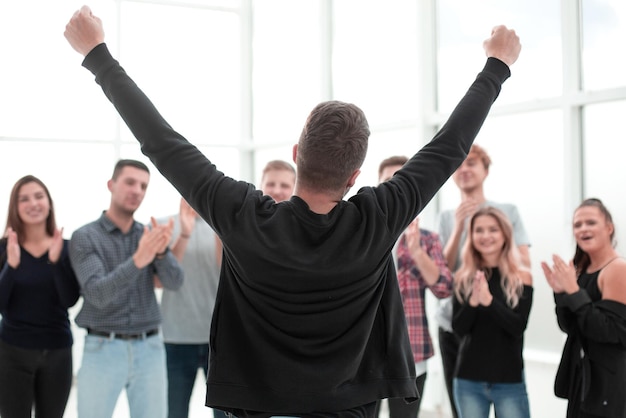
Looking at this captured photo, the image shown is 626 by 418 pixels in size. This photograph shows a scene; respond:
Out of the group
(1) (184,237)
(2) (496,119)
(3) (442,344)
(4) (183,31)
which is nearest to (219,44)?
(4) (183,31)

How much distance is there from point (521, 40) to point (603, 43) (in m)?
0.63

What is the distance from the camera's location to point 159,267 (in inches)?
134

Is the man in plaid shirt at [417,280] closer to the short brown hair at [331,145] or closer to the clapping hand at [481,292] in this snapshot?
the clapping hand at [481,292]

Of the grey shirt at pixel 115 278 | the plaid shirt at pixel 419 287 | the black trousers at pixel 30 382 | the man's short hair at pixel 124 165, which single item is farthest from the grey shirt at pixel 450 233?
the black trousers at pixel 30 382

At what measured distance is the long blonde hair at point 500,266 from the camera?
3344 millimetres

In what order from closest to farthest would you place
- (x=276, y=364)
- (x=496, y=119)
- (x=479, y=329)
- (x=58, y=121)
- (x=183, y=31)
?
(x=276, y=364) < (x=479, y=329) < (x=496, y=119) < (x=58, y=121) < (x=183, y=31)

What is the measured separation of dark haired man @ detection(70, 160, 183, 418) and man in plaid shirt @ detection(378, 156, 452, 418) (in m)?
1.06

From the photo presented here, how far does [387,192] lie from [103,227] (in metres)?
2.26

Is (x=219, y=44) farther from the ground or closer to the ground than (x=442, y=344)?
farther from the ground

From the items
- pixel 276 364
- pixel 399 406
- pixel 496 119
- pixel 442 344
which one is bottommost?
pixel 399 406

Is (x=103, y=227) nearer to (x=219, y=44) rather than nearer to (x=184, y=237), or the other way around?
(x=184, y=237)

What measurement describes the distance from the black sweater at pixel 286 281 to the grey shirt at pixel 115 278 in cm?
188

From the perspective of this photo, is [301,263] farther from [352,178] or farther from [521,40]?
[521,40]

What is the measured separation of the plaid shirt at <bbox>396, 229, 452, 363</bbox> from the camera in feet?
11.3
